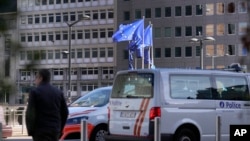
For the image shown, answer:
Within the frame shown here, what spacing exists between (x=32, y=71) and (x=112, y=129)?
12.1m

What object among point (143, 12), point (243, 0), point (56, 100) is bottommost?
point (56, 100)

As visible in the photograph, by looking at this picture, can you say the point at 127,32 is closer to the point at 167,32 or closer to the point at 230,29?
the point at 230,29

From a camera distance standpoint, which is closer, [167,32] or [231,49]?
[231,49]

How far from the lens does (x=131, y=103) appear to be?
14172 mm

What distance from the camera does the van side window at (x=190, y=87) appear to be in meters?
14.0

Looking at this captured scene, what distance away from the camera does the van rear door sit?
545 inches

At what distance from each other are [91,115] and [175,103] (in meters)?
2.88

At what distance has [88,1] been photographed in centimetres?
10238

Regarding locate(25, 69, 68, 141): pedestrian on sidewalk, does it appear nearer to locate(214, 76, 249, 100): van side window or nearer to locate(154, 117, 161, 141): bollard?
locate(154, 117, 161, 141): bollard

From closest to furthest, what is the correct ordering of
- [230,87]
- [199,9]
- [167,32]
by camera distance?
[230,87], [199,9], [167,32]

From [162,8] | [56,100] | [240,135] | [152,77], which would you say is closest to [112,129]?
[152,77]

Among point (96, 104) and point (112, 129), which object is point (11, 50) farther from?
point (96, 104)

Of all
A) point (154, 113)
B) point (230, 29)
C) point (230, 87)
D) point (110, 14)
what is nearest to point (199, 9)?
point (230, 29)

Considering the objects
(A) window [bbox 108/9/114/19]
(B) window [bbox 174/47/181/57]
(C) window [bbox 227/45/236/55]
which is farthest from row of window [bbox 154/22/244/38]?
(A) window [bbox 108/9/114/19]
